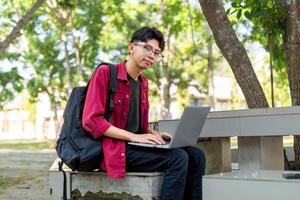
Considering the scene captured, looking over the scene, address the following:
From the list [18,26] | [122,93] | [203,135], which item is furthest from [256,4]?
[18,26]

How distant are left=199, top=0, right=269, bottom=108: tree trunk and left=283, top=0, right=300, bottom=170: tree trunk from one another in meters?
0.31

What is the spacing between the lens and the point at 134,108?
3303 mm

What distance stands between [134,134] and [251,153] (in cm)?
113

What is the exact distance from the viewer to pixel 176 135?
294cm

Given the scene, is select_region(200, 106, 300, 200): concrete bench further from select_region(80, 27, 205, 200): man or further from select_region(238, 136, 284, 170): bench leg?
select_region(80, 27, 205, 200): man

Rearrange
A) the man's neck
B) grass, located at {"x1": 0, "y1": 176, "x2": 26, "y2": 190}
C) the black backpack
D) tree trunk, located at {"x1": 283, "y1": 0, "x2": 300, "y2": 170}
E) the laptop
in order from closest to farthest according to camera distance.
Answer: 1. the laptop
2. the black backpack
3. the man's neck
4. tree trunk, located at {"x1": 283, "y1": 0, "x2": 300, "y2": 170}
5. grass, located at {"x1": 0, "y1": 176, "x2": 26, "y2": 190}

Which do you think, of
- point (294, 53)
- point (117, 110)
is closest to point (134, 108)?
point (117, 110)

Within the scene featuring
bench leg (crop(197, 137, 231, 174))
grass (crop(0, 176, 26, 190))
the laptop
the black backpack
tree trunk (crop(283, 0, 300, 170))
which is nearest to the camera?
the laptop

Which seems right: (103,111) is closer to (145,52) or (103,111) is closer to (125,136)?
(125,136)

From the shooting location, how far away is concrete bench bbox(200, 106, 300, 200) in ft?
8.50

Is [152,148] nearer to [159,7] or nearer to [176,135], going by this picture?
[176,135]

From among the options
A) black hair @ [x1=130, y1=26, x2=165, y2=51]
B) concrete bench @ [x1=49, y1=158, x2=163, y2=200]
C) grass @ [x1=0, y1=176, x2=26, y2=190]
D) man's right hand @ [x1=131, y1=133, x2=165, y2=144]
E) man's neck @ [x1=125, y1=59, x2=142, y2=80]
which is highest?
black hair @ [x1=130, y1=26, x2=165, y2=51]

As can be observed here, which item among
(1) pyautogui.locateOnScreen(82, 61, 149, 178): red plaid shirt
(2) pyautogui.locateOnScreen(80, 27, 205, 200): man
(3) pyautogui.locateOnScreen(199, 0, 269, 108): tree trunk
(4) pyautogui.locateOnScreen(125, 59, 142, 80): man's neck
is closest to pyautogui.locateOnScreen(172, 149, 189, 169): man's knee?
(2) pyautogui.locateOnScreen(80, 27, 205, 200): man

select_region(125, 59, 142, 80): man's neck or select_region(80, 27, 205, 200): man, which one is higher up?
select_region(125, 59, 142, 80): man's neck
